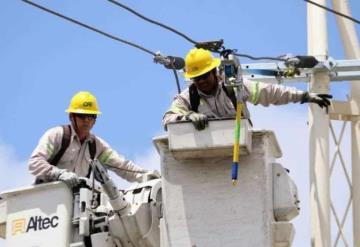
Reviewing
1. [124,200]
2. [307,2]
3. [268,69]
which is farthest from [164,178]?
[307,2]

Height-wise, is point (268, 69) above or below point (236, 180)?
above

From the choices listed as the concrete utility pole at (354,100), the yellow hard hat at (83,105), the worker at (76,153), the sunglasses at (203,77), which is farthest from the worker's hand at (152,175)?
the concrete utility pole at (354,100)

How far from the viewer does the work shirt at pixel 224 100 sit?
8445mm

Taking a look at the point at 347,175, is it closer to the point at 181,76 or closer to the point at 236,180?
the point at 181,76

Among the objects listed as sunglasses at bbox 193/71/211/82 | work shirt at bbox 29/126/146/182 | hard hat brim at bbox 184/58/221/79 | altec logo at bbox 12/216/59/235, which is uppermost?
hard hat brim at bbox 184/58/221/79

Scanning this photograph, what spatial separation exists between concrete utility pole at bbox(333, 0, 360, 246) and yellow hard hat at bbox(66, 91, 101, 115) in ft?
11.1

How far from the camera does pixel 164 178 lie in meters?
8.30

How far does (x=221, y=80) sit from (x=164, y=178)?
3.13 feet

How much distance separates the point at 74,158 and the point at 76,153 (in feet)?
0.16

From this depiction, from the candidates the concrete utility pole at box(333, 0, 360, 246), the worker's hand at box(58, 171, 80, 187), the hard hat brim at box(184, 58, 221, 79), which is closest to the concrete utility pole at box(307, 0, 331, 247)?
the concrete utility pole at box(333, 0, 360, 246)

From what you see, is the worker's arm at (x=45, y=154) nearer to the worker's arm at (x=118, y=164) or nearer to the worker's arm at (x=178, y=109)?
the worker's arm at (x=118, y=164)

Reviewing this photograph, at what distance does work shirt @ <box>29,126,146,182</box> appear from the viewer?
914 cm

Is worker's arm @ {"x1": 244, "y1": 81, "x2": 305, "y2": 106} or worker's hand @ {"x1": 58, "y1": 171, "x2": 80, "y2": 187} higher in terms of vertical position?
worker's arm @ {"x1": 244, "y1": 81, "x2": 305, "y2": 106}

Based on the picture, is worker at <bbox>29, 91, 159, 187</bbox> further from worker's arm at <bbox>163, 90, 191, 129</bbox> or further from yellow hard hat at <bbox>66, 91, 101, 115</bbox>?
worker's arm at <bbox>163, 90, 191, 129</bbox>
